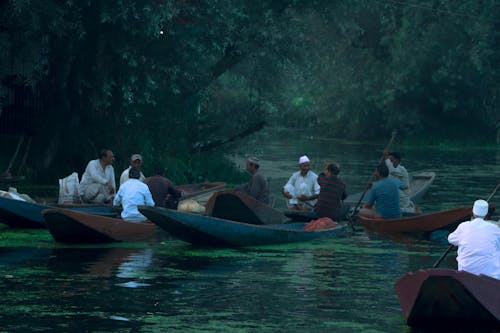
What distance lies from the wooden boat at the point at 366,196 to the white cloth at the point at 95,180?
3264 millimetres

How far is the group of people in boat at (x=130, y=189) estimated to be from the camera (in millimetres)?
18078

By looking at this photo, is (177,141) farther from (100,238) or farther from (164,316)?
(164,316)

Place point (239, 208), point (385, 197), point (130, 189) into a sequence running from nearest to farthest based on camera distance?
point (130, 189) → point (239, 208) → point (385, 197)

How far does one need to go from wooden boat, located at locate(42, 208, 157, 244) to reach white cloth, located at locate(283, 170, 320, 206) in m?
3.55

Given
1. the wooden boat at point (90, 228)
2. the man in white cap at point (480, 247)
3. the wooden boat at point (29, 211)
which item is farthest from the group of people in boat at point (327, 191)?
the man in white cap at point (480, 247)

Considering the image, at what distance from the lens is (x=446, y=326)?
1188 centimetres

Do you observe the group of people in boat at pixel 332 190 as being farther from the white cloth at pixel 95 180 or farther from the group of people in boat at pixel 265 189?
the white cloth at pixel 95 180

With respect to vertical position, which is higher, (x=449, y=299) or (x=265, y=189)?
(x=265, y=189)

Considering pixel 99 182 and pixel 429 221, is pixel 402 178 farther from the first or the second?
pixel 99 182

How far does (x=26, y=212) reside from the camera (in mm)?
19078

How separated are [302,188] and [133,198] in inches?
161

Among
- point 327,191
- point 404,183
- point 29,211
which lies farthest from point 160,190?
point 404,183

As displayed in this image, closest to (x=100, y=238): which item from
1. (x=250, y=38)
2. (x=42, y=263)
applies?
(x=42, y=263)

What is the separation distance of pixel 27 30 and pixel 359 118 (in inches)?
1654
